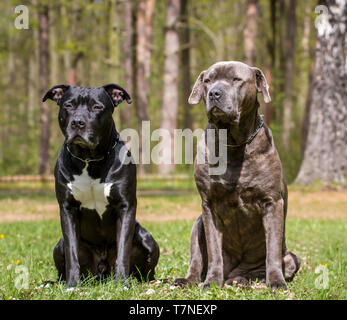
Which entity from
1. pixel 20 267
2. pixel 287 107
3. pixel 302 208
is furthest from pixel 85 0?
pixel 20 267

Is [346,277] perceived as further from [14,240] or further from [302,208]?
[302,208]

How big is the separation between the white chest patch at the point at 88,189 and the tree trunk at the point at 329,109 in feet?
28.5

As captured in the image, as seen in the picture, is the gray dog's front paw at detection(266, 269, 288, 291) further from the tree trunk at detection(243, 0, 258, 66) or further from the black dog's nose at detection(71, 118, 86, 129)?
the tree trunk at detection(243, 0, 258, 66)

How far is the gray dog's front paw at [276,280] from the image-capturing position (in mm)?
4637

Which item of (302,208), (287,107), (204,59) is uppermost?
(204,59)

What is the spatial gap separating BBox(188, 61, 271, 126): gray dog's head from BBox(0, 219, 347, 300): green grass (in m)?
1.40

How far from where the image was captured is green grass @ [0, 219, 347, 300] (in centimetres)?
445

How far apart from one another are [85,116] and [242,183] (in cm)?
144

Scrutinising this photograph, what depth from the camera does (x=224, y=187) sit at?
481 centimetres

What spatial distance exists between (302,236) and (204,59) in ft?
86.2

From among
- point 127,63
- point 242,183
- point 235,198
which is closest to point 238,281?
point 235,198

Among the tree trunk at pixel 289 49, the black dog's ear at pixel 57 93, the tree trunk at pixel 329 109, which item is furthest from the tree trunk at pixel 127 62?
the black dog's ear at pixel 57 93

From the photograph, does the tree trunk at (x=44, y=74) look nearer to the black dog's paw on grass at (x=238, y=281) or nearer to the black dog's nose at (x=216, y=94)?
the black dog's paw on grass at (x=238, y=281)

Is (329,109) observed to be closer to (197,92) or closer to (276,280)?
(197,92)
